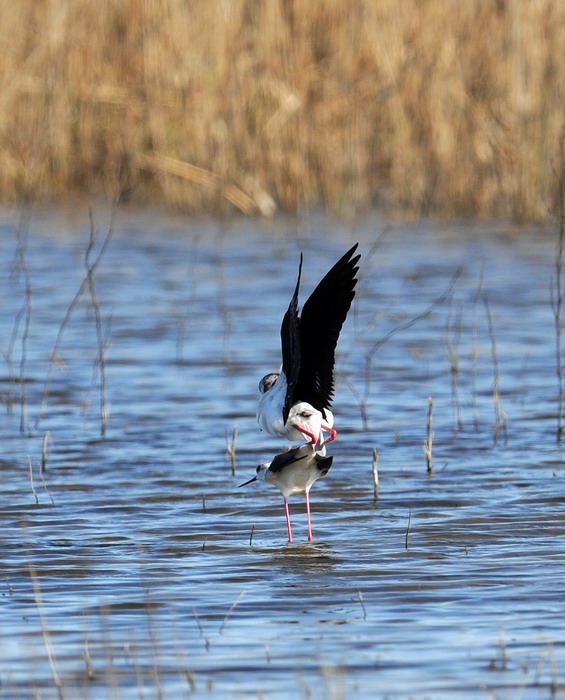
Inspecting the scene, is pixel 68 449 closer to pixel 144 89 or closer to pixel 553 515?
pixel 553 515

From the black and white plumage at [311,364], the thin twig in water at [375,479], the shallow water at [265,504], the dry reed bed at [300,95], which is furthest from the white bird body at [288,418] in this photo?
the dry reed bed at [300,95]

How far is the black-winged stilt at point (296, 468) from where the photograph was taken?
5.00 m

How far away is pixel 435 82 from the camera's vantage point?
38.8 ft

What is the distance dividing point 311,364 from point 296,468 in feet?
1.22

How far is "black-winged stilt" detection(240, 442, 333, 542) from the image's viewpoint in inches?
197

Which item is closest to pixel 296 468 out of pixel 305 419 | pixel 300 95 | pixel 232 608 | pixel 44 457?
pixel 305 419

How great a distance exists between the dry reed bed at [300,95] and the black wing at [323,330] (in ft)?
22.6

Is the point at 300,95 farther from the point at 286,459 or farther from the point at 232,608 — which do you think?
the point at 232,608

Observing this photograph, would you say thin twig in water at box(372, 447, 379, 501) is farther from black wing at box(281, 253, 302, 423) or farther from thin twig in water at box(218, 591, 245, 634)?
thin twig in water at box(218, 591, 245, 634)

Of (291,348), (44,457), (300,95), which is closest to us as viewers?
(291,348)

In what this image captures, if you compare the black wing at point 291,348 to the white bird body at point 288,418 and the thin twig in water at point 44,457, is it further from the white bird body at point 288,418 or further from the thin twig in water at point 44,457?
the thin twig in water at point 44,457

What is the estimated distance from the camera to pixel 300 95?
11.9 m

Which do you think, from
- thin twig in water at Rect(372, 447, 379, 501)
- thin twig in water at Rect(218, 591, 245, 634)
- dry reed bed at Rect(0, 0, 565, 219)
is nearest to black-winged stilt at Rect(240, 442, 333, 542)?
thin twig in water at Rect(372, 447, 379, 501)

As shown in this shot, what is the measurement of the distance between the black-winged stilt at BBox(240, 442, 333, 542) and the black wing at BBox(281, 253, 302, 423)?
23 centimetres
